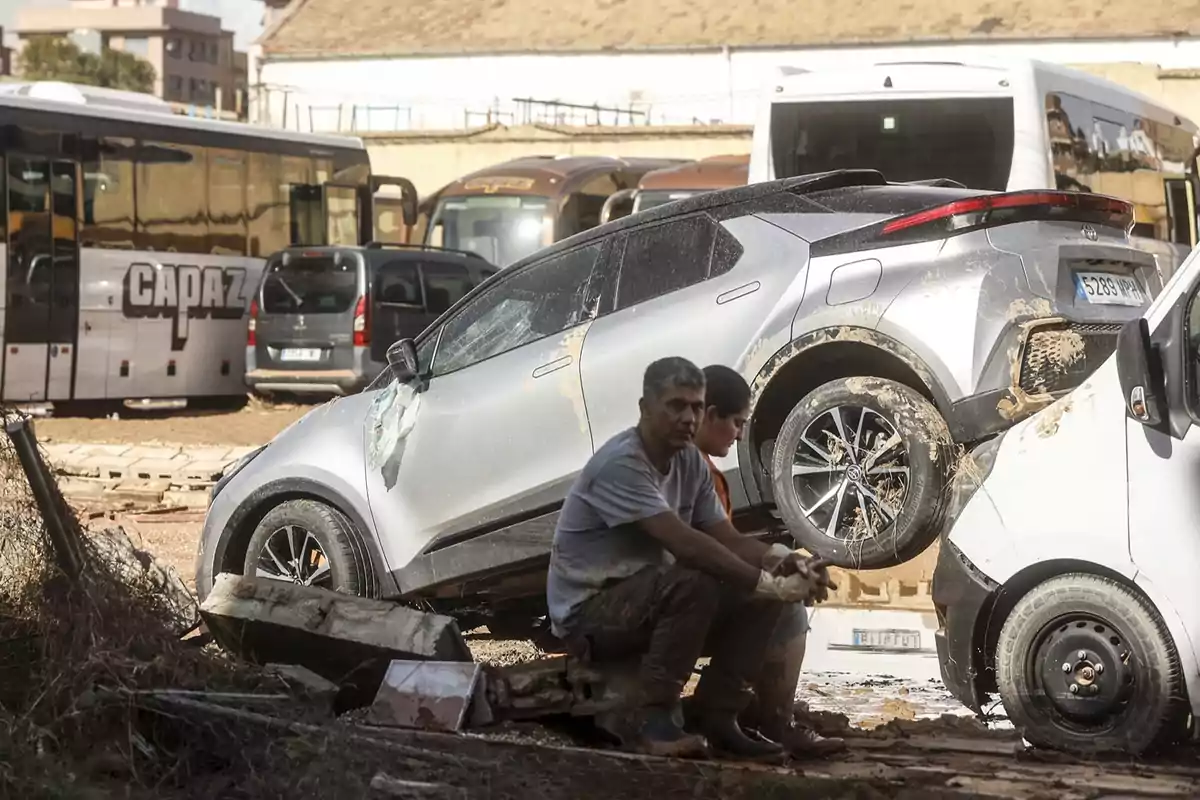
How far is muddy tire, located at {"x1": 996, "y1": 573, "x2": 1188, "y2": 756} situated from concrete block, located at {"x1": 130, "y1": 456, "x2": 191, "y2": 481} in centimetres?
1022

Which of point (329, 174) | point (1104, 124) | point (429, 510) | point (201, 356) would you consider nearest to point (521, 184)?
point (329, 174)

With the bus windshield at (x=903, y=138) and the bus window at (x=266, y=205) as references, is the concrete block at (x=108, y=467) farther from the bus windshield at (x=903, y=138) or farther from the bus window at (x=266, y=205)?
the bus window at (x=266, y=205)

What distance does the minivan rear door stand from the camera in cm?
2272

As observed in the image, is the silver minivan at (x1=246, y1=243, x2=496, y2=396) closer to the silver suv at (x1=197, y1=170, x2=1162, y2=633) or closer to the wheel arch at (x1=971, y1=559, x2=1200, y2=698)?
the silver suv at (x1=197, y1=170, x2=1162, y2=633)

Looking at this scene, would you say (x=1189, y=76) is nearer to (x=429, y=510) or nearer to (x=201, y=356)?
(x=201, y=356)

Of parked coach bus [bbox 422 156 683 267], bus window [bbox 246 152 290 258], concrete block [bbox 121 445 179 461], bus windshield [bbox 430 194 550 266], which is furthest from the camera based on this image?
bus windshield [bbox 430 194 550 266]

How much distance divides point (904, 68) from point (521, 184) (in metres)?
16.9

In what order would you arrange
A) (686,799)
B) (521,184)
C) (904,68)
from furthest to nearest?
1. (521,184)
2. (904,68)
3. (686,799)

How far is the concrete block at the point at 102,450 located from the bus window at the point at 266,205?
24.4 feet

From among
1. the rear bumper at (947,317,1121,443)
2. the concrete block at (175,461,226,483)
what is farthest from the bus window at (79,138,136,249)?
the rear bumper at (947,317,1121,443)

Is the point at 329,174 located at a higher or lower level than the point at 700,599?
higher

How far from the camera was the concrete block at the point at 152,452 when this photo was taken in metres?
16.7

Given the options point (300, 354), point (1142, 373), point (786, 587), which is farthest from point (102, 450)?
point (1142, 373)

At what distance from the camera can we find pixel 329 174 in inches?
1027
